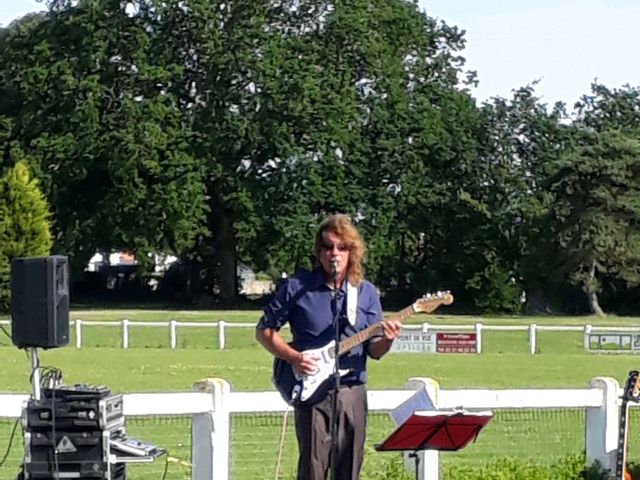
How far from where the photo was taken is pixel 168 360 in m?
26.7

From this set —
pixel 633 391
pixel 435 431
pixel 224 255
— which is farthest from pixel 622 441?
pixel 224 255

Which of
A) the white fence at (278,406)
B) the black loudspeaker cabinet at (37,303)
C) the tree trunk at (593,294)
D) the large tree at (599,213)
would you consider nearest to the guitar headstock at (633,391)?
the white fence at (278,406)

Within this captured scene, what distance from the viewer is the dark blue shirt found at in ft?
24.1

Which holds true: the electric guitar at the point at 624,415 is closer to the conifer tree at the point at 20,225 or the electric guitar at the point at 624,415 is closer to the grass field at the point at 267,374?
the grass field at the point at 267,374

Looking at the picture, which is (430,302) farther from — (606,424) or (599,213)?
(599,213)

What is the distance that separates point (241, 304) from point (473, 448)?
47.6 meters

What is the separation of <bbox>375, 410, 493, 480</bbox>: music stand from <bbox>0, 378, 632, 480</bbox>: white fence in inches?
54.8

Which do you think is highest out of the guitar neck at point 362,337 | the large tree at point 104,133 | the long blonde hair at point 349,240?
the large tree at point 104,133

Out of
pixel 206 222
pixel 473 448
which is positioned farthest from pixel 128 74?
pixel 473 448

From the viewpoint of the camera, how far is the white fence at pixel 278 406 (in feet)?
28.7

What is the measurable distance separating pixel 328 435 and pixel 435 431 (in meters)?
0.76

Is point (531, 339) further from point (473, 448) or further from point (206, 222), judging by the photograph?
point (206, 222)

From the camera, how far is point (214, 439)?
351 inches

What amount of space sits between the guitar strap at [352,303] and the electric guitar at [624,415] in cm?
280
